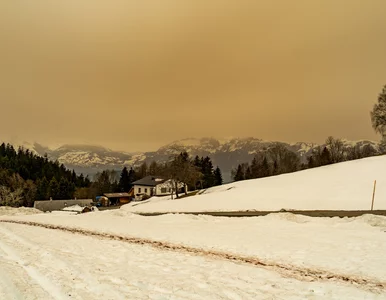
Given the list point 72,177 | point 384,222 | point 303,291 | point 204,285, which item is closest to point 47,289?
point 204,285

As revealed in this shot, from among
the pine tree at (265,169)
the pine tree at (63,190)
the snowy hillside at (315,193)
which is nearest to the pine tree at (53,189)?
the pine tree at (63,190)

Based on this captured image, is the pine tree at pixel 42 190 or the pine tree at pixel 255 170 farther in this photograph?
the pine tree at pixel 42 190

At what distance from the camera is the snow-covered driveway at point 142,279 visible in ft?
25.6

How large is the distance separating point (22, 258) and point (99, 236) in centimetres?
687

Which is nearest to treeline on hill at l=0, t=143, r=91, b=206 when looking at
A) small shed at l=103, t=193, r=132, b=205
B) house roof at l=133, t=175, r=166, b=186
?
small shed at l=103, t=193, r=132, b=205

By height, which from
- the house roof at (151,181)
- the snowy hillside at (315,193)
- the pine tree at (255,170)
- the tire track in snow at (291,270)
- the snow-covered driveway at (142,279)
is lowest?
the tire track in snow at (291,270)

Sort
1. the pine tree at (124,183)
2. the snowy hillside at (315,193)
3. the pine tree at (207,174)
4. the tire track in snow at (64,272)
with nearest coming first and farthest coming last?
the tire track in snow at (64,272)
the snowy hillside at (315,193)
the pine tree at (207,174)
the pine tree at (124,183)

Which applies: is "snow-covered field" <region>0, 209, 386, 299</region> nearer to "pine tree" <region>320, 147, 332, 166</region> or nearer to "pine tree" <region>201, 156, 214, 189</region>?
"pine tree" <region>320, 147, 332, 166</region>

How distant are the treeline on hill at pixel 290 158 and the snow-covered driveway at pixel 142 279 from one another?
10330cm

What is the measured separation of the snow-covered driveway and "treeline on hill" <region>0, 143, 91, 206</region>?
10729cm

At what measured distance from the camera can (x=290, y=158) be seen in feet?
398

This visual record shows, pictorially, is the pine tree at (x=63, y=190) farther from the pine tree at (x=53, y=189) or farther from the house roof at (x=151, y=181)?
the house roof at (x=151, y=181)

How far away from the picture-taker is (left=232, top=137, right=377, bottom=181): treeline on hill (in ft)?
342

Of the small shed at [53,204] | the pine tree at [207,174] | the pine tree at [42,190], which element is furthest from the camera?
the pine tree at [207,174]
